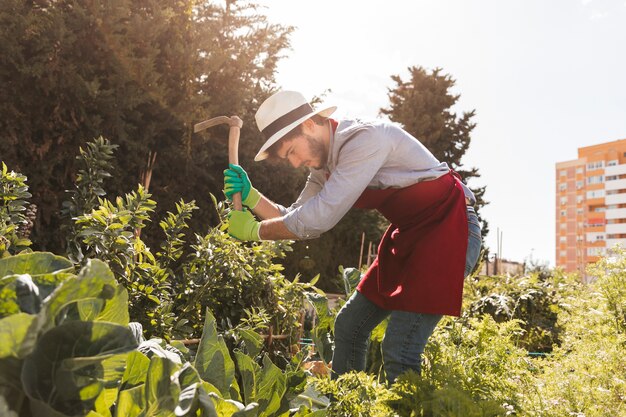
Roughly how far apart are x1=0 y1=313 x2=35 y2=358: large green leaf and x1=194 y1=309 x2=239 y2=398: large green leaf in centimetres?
56

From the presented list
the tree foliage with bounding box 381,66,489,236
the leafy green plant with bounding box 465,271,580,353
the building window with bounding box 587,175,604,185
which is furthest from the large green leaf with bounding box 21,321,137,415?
the building window with bounding box 587,175,604,185

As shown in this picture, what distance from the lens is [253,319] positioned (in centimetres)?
257

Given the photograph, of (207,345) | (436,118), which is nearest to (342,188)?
(207,345)

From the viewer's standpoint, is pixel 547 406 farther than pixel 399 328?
No

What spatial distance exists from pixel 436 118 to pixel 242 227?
1585 cm

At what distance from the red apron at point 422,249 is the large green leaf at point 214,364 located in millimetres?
907

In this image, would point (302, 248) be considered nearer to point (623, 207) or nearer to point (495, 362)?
point (495, 362)

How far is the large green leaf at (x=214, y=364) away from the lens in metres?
1.23

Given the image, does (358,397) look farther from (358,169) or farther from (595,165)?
(595,165)

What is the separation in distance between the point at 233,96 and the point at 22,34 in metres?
2.50

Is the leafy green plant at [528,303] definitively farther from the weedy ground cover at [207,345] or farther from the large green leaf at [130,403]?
the large green leaf at [130,403]

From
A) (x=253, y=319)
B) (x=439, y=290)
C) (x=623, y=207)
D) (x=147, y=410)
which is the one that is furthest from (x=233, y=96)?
(x=623, y=207)

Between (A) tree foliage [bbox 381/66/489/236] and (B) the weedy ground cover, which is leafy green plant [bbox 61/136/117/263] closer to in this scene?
(B) the weedy ground cover

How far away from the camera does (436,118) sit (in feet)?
56.8
